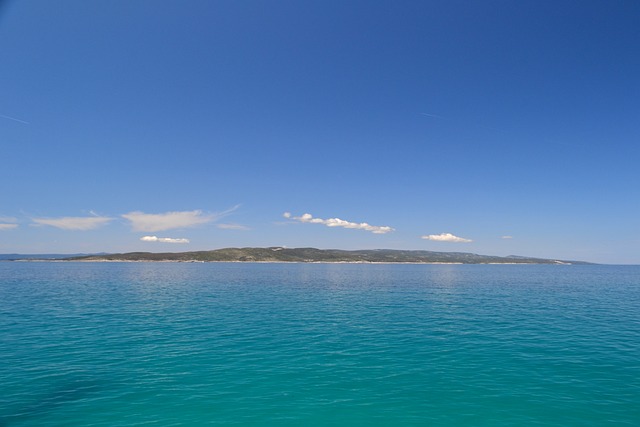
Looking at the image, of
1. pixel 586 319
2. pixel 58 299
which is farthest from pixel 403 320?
pixel 58 299

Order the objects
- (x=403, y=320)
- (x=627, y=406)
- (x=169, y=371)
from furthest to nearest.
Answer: (x=403, y=320) < (x=169, y=371) < (x=627, y=406)

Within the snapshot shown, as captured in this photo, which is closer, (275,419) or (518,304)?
(275,419)

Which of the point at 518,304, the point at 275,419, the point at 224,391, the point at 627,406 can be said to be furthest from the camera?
the point at 518,304

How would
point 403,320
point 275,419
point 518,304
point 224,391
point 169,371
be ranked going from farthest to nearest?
1. point 518,304
2. point 403,320
3. point 169,371
4. point 224,391
5. point 275,419

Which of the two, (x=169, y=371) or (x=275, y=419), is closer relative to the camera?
(x=275, y=419)

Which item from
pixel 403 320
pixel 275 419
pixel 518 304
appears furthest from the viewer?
pixel 518 304

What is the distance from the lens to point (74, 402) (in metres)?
22.6

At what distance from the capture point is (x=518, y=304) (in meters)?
70.2

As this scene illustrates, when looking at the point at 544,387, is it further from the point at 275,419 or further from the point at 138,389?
the point at 138,389

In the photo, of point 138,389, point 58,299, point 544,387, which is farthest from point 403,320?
point 58,299

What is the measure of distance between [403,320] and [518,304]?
34785mm

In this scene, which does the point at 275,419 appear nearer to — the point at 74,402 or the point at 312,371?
the point at 312,371

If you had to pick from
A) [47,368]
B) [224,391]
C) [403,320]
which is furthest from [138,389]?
[403,320]

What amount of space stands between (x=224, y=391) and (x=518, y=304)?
67208 mm
